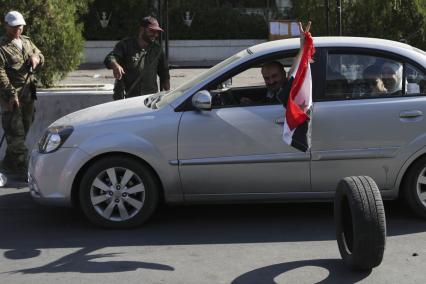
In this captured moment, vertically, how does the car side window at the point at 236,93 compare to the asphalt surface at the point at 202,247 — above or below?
above

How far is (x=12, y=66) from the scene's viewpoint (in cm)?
785

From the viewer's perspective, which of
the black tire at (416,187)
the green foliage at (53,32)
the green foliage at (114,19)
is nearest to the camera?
the black tire at (416,187)

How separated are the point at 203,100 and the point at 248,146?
21.3 inches

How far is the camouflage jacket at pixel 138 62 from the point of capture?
25.5ft

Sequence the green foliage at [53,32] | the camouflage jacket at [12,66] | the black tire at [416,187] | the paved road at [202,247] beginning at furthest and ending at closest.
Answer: the green foliage at [53,32] < the camouflage jacket at [12,66] < the black tire at [416,187] < the paved road at [202,247]

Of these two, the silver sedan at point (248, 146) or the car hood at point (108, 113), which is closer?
the silver sedan at point (248, 146)

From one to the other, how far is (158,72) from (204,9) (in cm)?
2174

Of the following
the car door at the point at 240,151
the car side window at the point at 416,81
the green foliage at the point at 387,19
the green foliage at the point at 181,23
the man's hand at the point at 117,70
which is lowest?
the car door at the point at 240,151

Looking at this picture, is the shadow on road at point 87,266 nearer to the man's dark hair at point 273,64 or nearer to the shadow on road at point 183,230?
the shadow on road at point 183,230

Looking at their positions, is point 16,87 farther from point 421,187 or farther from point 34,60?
point 421,187

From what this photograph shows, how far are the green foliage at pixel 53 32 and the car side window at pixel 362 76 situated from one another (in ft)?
17.7

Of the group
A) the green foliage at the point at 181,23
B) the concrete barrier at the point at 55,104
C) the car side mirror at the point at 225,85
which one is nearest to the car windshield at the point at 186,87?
the car side mirror at the point at 225,85

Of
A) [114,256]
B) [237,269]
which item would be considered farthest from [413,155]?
[114,256]

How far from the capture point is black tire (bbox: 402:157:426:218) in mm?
5926
